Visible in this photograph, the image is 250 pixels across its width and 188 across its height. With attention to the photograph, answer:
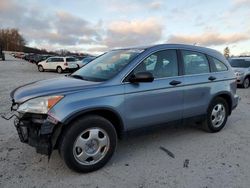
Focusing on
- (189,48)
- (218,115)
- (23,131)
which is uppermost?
(189,48)

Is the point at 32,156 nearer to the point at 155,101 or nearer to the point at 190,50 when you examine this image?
the point at 155,101

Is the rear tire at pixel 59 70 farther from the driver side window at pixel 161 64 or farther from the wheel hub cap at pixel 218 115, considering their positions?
the driver side window at pixel 161 64

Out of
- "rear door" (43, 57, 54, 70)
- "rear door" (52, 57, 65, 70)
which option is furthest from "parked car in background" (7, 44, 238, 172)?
"rear door" (43, 57, 54, 70)

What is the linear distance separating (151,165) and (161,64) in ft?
5.37

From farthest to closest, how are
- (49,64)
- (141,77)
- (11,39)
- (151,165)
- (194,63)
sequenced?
(11,39)
(49,64)
(194,63)
(151,165)
(141,77)

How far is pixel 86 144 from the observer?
11.4 ft

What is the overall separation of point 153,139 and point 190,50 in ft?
5.96

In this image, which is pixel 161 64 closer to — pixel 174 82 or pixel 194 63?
pixel 174 82

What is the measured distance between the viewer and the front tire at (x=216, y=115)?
201 inches

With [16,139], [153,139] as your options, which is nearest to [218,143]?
[153,139]

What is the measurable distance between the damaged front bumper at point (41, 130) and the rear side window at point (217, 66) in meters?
3.35

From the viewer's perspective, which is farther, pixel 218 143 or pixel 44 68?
pixel 44 68

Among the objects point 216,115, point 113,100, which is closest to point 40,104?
point 113,100

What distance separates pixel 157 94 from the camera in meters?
4.05
